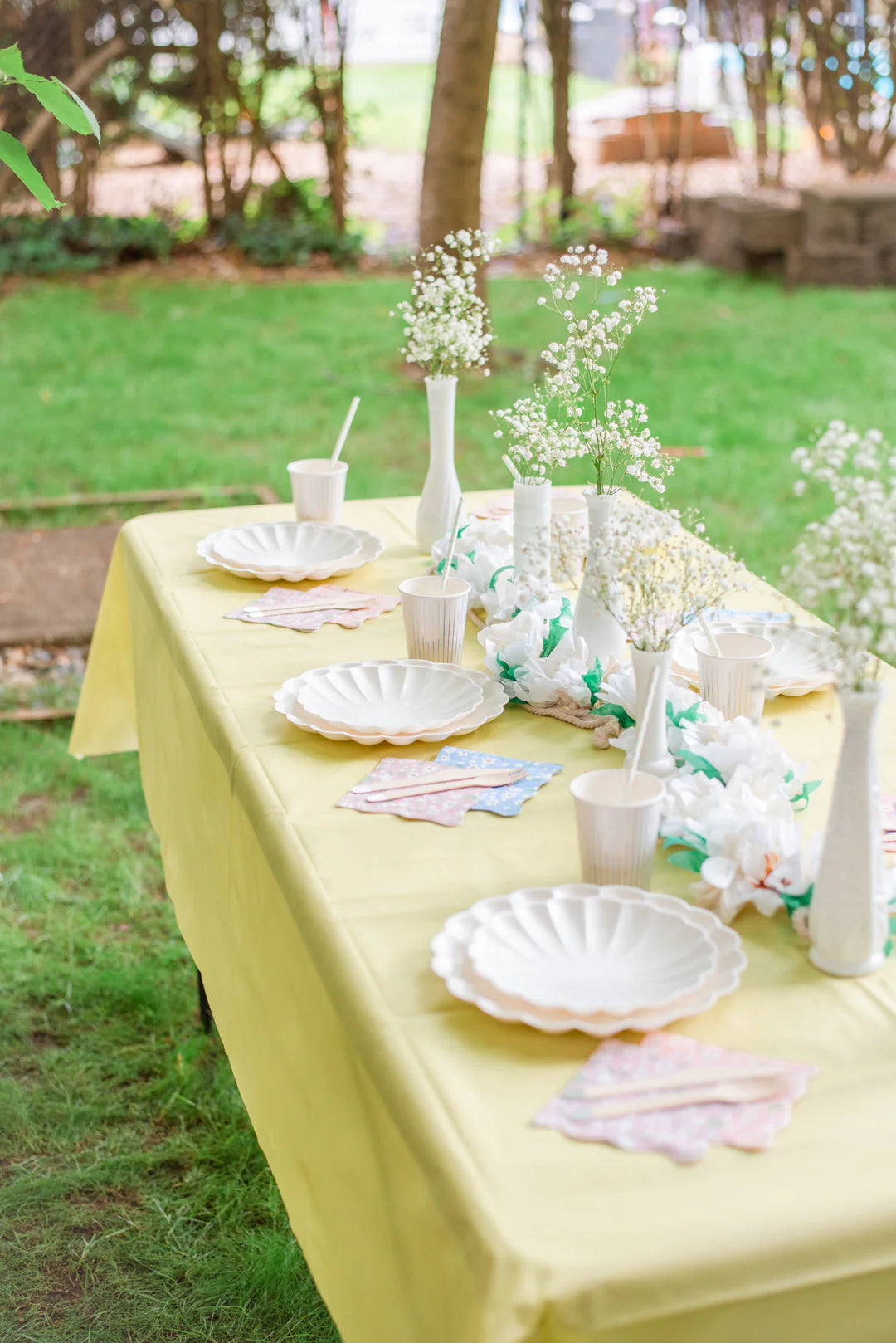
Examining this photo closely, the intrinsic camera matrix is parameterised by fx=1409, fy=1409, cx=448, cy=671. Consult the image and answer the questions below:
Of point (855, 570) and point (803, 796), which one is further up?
point (855, 570)

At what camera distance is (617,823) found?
A: 1229mm

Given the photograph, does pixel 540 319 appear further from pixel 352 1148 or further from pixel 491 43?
pixel 352 1148

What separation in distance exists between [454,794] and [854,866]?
0.48 m

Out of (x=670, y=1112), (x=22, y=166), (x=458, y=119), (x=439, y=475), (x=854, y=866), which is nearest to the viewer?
(x=670, y=1112)

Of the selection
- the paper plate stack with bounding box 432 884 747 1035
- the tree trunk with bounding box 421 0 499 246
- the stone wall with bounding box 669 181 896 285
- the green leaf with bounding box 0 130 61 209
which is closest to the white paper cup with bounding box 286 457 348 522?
the green leaf with bounding box 0 130 61 209

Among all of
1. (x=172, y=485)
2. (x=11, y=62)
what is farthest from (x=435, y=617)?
(x=172, y=485)

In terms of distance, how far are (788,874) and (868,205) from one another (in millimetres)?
6935

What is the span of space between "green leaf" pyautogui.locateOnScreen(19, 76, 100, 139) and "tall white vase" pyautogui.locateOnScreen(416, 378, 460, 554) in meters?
0.68

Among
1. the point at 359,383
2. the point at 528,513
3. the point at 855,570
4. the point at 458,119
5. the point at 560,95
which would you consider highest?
the point at 560,95

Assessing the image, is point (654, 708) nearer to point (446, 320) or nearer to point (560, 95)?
point (446, 320)

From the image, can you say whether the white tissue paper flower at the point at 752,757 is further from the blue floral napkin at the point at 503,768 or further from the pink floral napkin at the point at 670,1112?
the pink floral napkin at the point at 670,1112

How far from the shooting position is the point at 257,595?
2.14 meters

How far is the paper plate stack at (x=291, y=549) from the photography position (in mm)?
2193

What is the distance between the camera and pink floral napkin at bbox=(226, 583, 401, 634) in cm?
201
